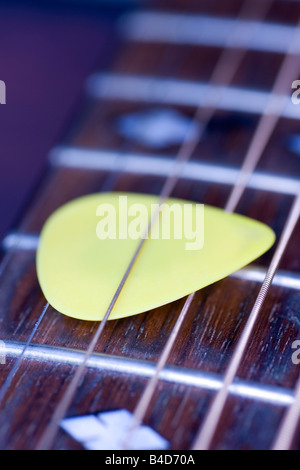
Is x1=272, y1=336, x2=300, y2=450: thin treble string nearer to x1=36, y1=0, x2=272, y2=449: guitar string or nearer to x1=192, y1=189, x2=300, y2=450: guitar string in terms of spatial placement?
x1=192, y1=189, x2=300, y2=450: guitar string

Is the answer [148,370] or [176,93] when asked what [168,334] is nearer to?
[148,370]

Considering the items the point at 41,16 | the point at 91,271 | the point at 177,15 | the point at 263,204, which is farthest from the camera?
the point at 41,16

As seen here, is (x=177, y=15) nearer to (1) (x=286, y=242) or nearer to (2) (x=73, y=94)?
(2) (x=73, y=94)

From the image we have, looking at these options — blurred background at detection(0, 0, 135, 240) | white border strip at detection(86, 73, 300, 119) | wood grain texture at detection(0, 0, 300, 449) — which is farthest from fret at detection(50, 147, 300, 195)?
blurred background at detection(0, 0, 135, 240)

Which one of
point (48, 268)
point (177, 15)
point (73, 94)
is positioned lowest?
point (73, 94)

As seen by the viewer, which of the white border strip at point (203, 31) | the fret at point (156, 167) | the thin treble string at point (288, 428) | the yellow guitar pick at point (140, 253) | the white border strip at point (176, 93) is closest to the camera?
the thin treble string at point (288, 428)

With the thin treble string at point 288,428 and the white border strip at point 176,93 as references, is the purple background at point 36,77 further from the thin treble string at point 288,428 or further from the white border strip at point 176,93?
the thin treble string at point 288,428

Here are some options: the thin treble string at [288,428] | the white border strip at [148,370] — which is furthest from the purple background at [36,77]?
the thin treble string at [288,428]

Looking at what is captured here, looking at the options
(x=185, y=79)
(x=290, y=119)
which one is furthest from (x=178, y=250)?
(x=185, y=79)
